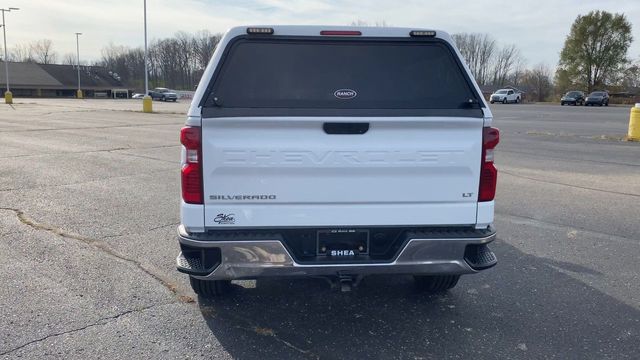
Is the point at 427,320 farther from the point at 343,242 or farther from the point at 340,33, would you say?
the point at 340,33

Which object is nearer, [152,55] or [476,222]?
[476,222]

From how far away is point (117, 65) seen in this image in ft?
383

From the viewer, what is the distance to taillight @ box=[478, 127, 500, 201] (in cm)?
324

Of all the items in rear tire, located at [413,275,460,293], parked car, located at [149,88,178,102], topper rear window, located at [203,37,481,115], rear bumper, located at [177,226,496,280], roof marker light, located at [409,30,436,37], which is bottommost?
rear tire, located at [413,275,460,293]

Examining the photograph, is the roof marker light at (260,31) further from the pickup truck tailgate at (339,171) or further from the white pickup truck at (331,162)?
the pickup truck tailgate at (339,171)

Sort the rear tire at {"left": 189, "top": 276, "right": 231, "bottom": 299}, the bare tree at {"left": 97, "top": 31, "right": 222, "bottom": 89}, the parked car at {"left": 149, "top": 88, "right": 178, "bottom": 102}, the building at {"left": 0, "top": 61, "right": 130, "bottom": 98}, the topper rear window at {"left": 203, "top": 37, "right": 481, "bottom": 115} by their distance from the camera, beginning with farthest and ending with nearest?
1. the bare tree at {"left": 97, "top": 31, "right": 222, "bottom": 89}
2. the building at {"left": 0, "top": 61, "right": 130, "bottom": 98}
3. the parked car at {"left": 149, "top": 88, "right": 178, "bottom": 102}
4. the rear tire at {"left": 189, "top": 276, "right": 231, "bottom": 299}
5. the topper rear window at {"left": 203, "top": 37, "right": 481, "bottom": 115}

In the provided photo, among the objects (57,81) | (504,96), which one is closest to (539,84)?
(504,96)

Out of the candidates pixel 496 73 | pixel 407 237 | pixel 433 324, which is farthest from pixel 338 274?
pixel 496 73

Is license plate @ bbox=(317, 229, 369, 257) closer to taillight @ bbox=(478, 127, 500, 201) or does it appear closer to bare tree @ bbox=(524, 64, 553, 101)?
taillight @ bbox=(478, 127, 500, 201)

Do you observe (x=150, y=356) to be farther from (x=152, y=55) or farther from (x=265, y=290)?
(x=152, y=55)

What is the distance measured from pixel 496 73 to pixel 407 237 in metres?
116

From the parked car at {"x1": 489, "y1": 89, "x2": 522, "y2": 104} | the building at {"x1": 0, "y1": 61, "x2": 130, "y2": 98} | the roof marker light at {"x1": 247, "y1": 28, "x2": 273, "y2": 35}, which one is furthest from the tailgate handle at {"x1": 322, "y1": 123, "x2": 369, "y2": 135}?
the building at {"x1": 0, "y1": 61, "x2": 130, "y2": 98}

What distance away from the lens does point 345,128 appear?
3135 millimetres

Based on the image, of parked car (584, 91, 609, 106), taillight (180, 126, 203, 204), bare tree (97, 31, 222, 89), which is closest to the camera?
taillight (180, 126, 203, 204)
